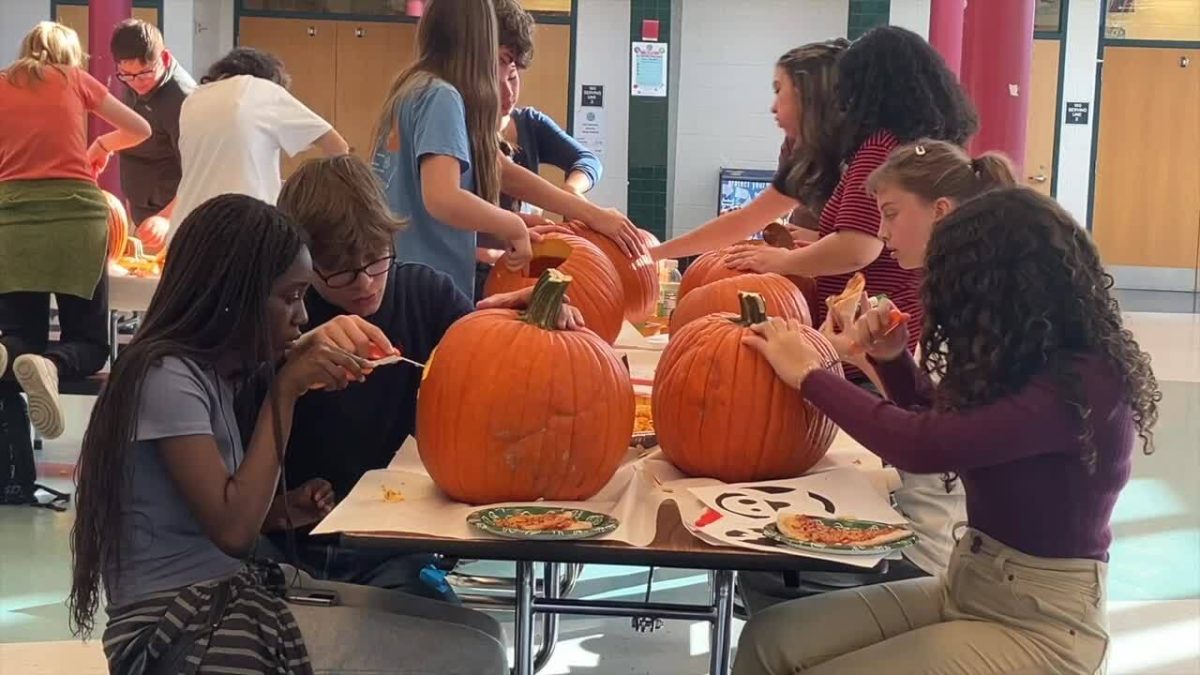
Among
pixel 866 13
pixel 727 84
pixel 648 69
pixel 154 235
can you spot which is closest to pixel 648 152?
pixel 648 69

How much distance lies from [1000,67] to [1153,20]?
276 inches

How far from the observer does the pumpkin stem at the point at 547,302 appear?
1814mm

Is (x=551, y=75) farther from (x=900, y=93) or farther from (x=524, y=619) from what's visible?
(x=524, y=619)

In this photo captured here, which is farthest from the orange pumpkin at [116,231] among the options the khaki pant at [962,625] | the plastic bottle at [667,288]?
the khaki pant at [962,625]

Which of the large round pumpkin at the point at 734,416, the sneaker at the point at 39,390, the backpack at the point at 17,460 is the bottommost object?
the backpack at the point at 17,460

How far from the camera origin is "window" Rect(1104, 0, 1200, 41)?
36.4ft

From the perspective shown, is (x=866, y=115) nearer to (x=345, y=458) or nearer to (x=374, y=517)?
(x=345, y=458)

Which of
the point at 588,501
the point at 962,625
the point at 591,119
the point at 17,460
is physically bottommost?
the point at 17,460

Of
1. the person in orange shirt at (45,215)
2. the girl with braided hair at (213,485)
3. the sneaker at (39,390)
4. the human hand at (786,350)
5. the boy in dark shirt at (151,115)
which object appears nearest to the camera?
the girl with braided hair at (213,485)

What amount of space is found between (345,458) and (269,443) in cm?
38

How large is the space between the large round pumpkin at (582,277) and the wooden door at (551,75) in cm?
790

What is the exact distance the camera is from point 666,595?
12.1ft

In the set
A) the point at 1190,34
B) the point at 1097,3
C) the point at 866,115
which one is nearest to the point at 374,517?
the point at 866,115

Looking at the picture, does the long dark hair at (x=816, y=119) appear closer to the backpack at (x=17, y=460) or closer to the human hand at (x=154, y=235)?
the backpack at (x=17, y=460)
